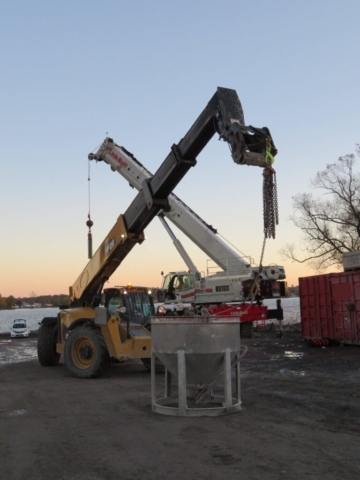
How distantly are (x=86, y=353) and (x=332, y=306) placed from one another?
11088 mm

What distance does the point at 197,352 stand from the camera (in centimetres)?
843

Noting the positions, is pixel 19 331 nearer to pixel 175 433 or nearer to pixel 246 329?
pixel 246 329

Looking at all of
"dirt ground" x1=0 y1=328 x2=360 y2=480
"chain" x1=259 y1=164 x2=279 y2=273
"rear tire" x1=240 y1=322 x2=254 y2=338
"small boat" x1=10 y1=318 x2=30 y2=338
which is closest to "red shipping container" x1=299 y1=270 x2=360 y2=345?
"rear tire" x1=240 y1=322 x2=254 y2=338

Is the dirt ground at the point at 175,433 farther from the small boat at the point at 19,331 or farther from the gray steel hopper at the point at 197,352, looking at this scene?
the small boat at the point at 19,331

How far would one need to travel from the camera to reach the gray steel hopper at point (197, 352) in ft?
27.7

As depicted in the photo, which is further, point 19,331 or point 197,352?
point 19,331

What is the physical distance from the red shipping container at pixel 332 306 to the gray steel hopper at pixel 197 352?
462 inches

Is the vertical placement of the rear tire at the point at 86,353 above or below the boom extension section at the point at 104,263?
below

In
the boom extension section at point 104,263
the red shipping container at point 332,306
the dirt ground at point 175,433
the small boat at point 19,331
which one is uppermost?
the boom extension section at point 104,263

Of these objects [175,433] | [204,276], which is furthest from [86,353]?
[204,276]

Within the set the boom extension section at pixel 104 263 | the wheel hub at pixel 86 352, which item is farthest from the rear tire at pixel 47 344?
the wheel hub at pixel 86 352

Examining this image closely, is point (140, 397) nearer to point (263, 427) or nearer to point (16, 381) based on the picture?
point (263, 427)

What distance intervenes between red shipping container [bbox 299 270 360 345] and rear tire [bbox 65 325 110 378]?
33.4 feet

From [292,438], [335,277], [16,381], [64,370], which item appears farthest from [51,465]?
[335,277]
